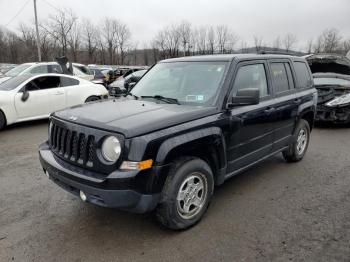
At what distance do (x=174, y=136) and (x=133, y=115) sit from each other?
0.50m

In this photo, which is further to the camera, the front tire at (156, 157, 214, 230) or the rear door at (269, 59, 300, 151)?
the rear door at (269, 59, 300, 151)

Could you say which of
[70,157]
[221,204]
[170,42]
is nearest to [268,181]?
[221,204]

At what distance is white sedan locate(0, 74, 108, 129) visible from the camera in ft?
27.0

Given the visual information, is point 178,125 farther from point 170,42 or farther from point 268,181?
point 170,42

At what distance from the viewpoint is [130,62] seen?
65438mm

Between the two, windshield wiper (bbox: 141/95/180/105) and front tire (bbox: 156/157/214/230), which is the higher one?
windshield wiper (bbox: 141/95/180/105)

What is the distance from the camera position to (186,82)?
13.5 ft

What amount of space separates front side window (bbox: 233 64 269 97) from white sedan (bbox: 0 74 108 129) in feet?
20.6

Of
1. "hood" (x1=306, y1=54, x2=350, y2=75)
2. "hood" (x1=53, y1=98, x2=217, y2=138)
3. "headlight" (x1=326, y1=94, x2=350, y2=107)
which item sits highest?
"hood" (x1=306, y1=54, x2=350, y2=75)

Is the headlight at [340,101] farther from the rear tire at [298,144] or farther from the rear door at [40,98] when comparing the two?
the rear door at [40,98]

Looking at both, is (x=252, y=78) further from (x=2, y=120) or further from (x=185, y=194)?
(x=2, y=120)

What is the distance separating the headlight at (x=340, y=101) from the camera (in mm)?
8461

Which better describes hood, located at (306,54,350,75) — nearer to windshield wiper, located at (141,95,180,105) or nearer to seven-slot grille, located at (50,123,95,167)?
windshield wiper, located at (141,95,180,105)

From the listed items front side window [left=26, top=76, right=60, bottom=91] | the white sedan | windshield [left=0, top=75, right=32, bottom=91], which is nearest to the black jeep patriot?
the white sedan
